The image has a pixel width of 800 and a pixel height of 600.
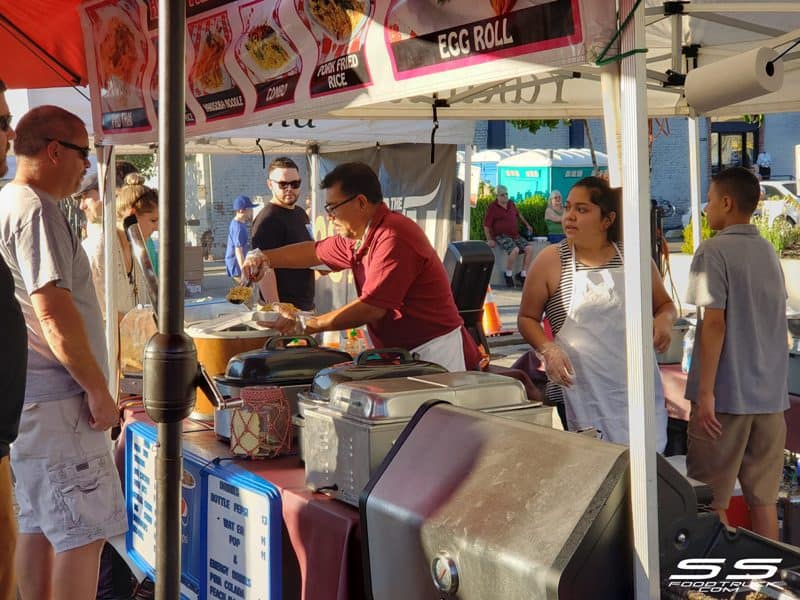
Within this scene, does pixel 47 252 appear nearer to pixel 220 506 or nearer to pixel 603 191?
pixel 220 506

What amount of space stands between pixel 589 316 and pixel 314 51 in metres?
1.20

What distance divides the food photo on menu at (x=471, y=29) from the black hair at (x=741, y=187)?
1471 mm

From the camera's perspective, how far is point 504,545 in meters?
1.71

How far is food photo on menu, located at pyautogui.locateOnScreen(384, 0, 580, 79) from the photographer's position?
75.4 inches

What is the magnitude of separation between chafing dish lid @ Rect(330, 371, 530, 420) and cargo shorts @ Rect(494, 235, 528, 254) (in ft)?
49.0

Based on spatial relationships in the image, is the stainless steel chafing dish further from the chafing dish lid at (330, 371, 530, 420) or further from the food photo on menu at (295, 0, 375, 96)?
the food photo on menu at (295, 0, 375, 96)

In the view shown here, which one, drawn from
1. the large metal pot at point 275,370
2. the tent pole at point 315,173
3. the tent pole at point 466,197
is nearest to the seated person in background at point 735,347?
the large metal pot at point 275,370

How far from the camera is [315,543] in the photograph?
7.50 ft

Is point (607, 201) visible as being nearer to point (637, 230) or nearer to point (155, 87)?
point (637, 230)

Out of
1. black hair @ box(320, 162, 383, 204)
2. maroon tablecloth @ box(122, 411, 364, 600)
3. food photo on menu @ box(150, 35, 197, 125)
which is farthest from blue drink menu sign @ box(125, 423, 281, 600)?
food photo on menu @ box(150, 35, 197, 125)

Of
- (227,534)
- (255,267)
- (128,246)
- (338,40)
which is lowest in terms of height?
(227,534)

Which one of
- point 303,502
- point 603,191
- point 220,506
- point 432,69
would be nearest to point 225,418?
point 220,506

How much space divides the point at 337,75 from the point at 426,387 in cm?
97

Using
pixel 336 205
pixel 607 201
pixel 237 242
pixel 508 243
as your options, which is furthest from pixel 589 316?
pixel 508 243
